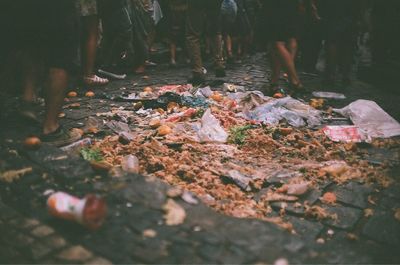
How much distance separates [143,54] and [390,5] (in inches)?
201

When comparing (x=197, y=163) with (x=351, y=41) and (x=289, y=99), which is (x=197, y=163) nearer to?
(x=289, y=99)

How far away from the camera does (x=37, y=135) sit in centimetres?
348

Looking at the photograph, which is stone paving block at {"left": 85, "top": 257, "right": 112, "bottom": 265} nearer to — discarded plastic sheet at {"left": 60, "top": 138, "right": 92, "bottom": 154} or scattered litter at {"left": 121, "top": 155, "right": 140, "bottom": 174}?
scattered litter at {"left": 121, "top": 155, "right": 140, "bottom": 174}

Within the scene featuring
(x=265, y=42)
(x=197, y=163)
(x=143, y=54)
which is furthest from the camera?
(x=143, y=54)

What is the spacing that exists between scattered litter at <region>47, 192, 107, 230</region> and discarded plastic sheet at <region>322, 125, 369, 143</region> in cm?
268

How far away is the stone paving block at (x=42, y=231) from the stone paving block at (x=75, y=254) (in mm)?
198

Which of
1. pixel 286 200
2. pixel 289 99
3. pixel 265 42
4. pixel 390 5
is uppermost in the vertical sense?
pixel 390 5

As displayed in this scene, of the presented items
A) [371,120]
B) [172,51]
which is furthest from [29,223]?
[172,51]

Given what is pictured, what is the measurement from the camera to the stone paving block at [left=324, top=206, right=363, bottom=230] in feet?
8.57

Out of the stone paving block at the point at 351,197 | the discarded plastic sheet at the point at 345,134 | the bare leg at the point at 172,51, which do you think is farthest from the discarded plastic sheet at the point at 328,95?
the bare leg at the point at 172,51

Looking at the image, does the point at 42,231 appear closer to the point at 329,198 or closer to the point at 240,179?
the point at 240,179

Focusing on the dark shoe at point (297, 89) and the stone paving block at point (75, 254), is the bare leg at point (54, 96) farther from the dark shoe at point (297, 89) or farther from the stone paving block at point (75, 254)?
the dark shoe at point (297, 89)

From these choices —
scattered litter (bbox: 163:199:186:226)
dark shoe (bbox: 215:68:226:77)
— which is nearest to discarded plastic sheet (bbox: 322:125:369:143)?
scattered litter (bbox: 163:199:186:226)

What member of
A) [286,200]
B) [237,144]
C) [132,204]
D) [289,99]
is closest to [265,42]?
[289,99]
